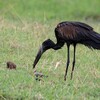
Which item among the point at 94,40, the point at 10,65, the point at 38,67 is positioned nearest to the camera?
the point at 94,40

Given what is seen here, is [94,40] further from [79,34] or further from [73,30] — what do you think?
[73,30]

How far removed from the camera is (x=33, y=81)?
790 cm

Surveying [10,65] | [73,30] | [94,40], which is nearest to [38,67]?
[10,65]

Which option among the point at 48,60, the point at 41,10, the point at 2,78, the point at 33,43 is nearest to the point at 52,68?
the point at 48,60

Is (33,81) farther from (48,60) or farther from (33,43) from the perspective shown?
(33,43)

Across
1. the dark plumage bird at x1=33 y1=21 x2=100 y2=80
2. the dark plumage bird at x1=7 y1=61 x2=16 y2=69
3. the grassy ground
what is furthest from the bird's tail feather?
the dark plumage bird at x1=7 y1=61 x2=16 y2=69

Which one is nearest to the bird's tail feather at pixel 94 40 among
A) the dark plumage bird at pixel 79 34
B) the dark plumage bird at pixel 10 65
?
the dark plumage bird at pixel 79 34

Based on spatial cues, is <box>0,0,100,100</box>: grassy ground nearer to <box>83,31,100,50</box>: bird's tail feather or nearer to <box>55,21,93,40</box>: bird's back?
<box>83,31,100,50</box>: bird's tail feather

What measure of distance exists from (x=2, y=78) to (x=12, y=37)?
121 inches

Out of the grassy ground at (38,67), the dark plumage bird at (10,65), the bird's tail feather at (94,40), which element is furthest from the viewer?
the dark plumage bird at (10,65)

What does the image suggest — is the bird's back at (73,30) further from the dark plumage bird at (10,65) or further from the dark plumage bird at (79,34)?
the dark plumage bird at (10,65)

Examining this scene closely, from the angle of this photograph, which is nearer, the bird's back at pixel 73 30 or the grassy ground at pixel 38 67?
the grassy ground at pixel 38 67

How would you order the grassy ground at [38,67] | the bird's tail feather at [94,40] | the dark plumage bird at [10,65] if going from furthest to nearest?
the dark plumage bird at [10,65] < the bird's tail feather at [94,40] < the grassy ground at [38,67]

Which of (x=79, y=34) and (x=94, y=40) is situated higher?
(x=79, y=34)
